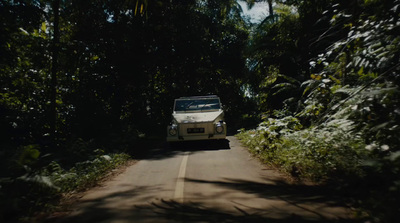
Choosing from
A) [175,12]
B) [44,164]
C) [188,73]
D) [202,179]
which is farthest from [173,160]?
[188,73]

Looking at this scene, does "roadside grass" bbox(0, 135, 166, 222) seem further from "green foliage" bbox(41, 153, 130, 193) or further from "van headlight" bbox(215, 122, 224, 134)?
"van headlight" bbox(215, 122, 224, 134)

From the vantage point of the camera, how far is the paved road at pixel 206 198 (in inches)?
182

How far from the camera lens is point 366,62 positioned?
226 inches

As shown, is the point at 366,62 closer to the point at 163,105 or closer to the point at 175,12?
the point at 175,12

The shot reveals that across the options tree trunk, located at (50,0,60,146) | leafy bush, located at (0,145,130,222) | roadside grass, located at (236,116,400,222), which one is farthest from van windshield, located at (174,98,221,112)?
leafy bush, located at (0,145,130,222)

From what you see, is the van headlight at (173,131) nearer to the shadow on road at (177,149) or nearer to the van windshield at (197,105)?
the shadow on road at (177,149)

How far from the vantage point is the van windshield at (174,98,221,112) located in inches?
A: 549

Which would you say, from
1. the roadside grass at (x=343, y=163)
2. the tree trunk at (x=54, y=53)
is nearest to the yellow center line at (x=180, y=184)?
the roadside grass at (x=343, y=163)

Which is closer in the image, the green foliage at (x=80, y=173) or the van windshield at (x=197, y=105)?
the green foliage at (x=80, y=173)

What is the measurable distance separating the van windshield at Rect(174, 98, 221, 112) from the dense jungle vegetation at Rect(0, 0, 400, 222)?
7.47 feet

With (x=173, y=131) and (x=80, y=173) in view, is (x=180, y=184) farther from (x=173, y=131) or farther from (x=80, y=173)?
(x=173, y=131)

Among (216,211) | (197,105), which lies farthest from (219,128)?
(216,211)

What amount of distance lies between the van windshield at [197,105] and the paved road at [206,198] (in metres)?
5.21

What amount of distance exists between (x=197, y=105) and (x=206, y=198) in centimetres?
871
